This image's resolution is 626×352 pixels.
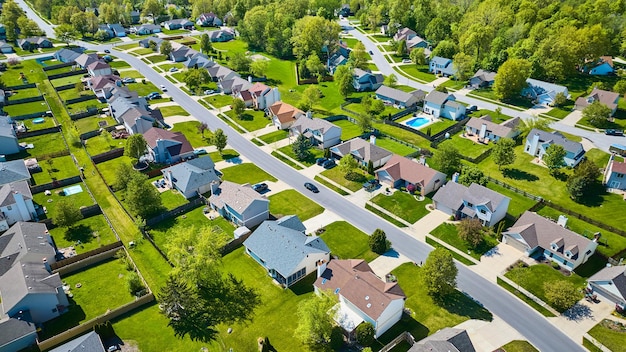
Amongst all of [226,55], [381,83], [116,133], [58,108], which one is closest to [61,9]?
[226,55]

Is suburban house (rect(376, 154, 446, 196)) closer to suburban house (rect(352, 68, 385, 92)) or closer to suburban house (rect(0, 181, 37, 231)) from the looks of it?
suburban house (rect(352, 68, 385, 92))

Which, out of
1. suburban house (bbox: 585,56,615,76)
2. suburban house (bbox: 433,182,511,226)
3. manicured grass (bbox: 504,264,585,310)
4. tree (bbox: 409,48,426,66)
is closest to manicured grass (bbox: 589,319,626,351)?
manicured grass (bbox: 504,264,585,310)

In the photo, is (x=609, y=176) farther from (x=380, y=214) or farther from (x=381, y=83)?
(x=381, y=83)

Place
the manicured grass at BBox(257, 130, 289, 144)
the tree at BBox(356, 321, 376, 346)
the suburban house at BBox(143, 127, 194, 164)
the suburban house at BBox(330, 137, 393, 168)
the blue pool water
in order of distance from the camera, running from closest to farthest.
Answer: the tree at BBox(356, 321, 376, 346) → the suburban house at BBox(330, 137, 393, 168) → the suburban house at BBox(143, 127, 194, 164) → the manicured grass at BBox(257, 130, 289, 144) → the blue pool water

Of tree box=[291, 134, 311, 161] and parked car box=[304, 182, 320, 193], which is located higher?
tree box=[291, 134, 311, 161]

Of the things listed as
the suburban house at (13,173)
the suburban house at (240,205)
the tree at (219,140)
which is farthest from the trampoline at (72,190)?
the tree at (219,140)

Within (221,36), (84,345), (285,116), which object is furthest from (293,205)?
(221,36)

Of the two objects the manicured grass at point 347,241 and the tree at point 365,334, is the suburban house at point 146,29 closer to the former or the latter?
the manicured grass at point 347,241
